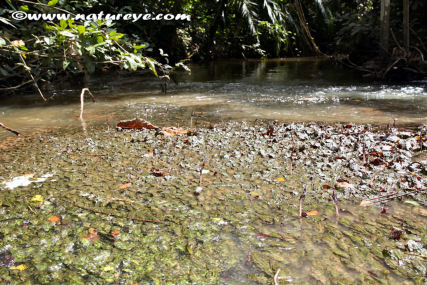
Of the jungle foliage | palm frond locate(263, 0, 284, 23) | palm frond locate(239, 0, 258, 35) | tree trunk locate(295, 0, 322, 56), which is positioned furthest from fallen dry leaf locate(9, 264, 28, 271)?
tree trunk locate(295, 0, 322, 56)

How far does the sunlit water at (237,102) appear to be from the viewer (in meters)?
3.73

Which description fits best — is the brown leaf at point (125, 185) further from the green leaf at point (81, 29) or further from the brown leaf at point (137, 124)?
the green leaf at point (81, 29)

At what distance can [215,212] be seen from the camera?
5.38ft

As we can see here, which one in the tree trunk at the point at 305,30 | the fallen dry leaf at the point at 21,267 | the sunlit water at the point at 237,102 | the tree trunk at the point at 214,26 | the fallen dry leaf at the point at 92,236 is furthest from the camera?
the tree trunk at the point at 305,30

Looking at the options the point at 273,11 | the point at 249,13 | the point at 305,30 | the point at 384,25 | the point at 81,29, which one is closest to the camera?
the point at 81,29

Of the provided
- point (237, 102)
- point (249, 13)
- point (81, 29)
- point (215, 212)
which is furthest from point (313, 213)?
point (249, 13)

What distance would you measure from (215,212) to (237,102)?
124 inches

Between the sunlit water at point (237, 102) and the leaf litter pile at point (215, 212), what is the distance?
3.60 ft

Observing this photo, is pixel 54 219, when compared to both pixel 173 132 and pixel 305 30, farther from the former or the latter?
pixel 305 30

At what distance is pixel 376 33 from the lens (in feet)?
29.3

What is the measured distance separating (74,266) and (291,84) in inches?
227

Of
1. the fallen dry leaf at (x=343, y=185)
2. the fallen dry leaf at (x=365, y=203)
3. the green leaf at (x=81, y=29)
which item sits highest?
the green leaf at (x=81, y=29)

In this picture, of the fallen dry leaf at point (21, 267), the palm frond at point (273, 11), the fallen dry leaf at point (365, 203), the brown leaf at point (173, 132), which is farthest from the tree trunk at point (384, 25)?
the fallen dry leaf at point (21, 267)

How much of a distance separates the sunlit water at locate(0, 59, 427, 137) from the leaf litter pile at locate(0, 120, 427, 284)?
3.60ft
